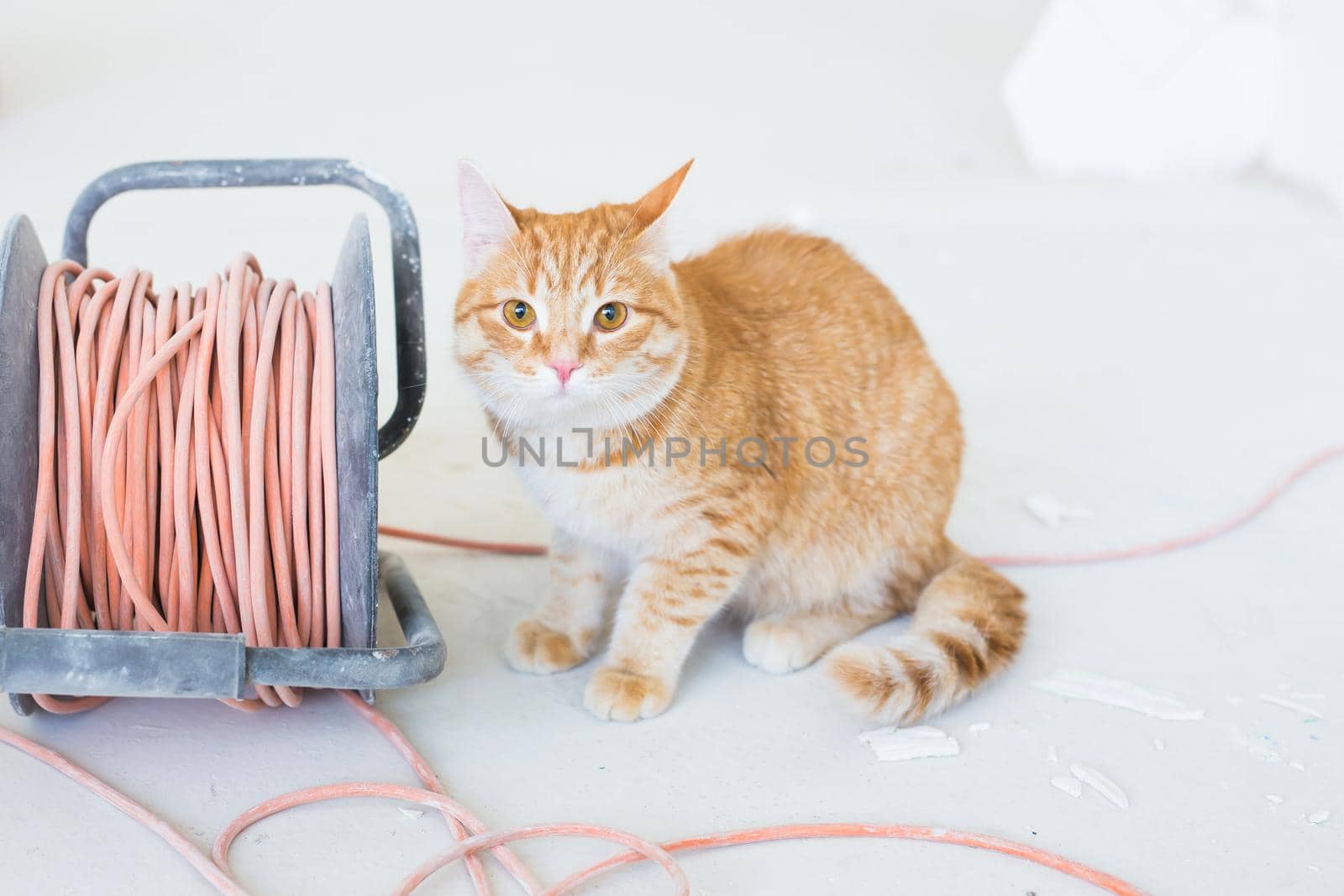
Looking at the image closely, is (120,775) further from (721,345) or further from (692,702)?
(721,345)

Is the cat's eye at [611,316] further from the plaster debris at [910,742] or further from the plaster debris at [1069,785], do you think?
the plaster debris at [1069,785]

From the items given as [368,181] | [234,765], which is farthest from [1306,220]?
[234,765]

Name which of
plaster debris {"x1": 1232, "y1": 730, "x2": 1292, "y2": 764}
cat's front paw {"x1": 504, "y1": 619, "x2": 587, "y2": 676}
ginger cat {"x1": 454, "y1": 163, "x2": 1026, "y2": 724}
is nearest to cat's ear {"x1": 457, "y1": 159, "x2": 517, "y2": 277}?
ginger cat {"x1": 454, "y1": 163, "x2": 1026, "y2": 724}

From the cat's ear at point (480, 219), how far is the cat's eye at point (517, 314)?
4.6 inches

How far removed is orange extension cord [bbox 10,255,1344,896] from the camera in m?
1.73

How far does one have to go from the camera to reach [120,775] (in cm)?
179

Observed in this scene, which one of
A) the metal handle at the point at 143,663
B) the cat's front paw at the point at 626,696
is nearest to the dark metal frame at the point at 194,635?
the metal handle at the point at 143,663

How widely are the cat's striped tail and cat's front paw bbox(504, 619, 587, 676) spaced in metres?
0.49

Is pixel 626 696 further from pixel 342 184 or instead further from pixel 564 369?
pixel 342 184

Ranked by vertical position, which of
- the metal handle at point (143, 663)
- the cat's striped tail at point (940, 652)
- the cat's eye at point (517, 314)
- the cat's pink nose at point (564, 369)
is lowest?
the cat's striped tail at point (940, 652)

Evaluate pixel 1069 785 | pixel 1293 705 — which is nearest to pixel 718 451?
pixel 1069 785

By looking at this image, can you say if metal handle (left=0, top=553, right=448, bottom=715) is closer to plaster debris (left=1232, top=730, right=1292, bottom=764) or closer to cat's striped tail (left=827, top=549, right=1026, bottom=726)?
cat's striped tail (left=827, top=549, right=1026, bottom=726)

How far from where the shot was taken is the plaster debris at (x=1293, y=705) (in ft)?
6.77

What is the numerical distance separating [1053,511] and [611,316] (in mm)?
1402
